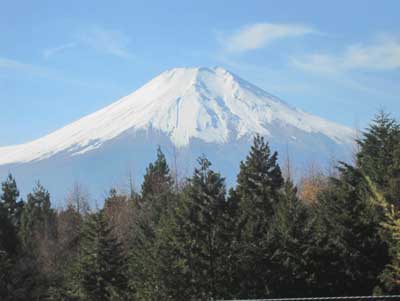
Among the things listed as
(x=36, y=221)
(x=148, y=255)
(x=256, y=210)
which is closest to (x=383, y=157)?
(x=256, y=210)

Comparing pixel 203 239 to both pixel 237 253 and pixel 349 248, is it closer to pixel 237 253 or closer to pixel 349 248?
pixel 237 253

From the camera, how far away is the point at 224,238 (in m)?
24.6

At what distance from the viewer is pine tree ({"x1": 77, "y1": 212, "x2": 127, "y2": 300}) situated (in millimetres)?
26047

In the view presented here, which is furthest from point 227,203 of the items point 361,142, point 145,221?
point 361,142

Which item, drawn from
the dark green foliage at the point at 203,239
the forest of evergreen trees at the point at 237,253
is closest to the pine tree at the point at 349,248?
the forest of evergreen trees at the point at 237,253

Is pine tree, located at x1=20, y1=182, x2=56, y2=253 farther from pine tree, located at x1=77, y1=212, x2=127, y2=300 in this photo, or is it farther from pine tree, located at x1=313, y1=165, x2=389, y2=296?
pine tree, located at x1=313, y1=165, x2=389, y2=296

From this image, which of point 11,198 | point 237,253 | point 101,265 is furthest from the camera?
point 11,198

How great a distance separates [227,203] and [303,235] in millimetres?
3066

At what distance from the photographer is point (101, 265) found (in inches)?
1038

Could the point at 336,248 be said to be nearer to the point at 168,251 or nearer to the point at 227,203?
the point at 227,203

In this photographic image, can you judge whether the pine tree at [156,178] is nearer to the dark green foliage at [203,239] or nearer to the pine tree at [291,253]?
the dark green foliage at [203,239]

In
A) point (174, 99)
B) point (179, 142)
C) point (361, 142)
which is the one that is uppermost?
point (174, 99)

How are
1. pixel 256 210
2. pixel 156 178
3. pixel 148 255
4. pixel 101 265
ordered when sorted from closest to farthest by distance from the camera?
pixel 148 255, pixel 101 265, pixel 256 210, pixel 156 178

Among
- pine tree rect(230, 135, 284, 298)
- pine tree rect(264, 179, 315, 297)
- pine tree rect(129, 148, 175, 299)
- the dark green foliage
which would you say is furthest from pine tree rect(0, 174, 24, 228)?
pine tree rect(264, 179, 315, 297)
